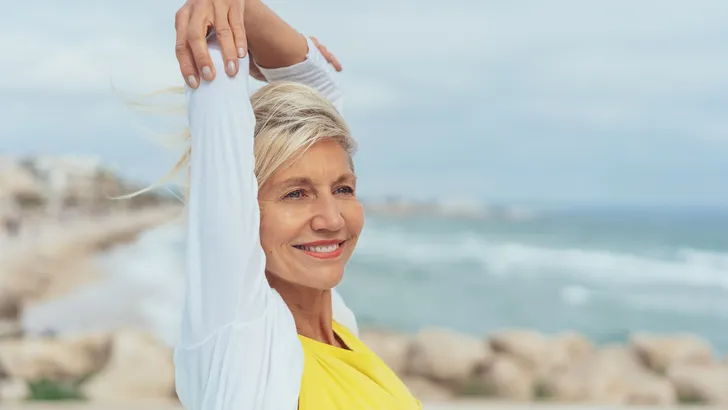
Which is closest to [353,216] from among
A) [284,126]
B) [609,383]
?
[284,126]

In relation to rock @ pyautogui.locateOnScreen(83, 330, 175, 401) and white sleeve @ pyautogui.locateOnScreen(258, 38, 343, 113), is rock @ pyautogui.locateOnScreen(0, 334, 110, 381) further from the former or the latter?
white sleeve @ pyautogui.locateOnScreen(258, 38, 343, 113)

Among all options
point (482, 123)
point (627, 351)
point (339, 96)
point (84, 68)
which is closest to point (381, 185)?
point (482, 123)

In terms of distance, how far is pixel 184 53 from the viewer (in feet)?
2.75

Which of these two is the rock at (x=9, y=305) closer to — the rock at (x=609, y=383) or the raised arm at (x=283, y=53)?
the rock at (x=609, y=383)

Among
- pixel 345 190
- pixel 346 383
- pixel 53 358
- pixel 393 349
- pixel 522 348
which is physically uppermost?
pixel 345 190

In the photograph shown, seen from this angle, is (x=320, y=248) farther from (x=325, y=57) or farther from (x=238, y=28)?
(x=325, y=57)

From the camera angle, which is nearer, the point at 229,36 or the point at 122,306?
the point at 229,36

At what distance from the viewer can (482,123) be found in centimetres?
1213

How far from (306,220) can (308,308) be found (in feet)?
0.50

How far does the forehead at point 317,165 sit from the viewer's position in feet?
3.05

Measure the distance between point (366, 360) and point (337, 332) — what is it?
0.11 meters

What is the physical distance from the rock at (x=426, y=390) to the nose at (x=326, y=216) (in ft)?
12.4

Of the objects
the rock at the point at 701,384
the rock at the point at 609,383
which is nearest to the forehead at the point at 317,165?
the rock at the point at 609,383

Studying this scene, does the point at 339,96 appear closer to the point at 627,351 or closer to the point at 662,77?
the point at 627,351
